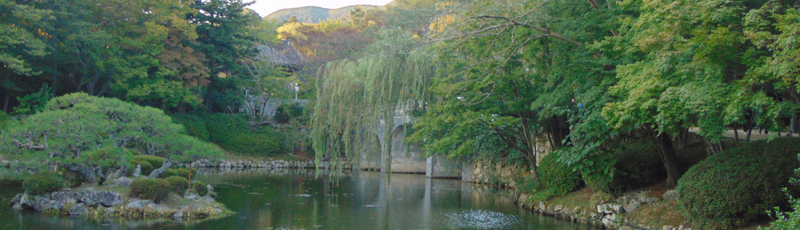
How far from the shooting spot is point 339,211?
36.6 ft

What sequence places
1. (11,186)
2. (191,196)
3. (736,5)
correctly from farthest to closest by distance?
1. (11,186)
2. (191,196)
3. (736,5)

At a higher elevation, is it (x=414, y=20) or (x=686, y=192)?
(x=414, y=20)

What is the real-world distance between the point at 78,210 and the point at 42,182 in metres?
0.93

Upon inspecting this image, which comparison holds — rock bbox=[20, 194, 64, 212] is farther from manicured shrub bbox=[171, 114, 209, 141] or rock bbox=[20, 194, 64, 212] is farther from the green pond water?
manicured shrub bbox=[171, 114, 209, 141]

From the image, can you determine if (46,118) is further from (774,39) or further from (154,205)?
(774,39)

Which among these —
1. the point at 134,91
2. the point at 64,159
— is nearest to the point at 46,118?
the point at 64,159

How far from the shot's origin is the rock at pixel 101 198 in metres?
9.45

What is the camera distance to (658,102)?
596cm

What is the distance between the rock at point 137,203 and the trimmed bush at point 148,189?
0.13 m

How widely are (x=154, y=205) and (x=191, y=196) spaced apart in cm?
126

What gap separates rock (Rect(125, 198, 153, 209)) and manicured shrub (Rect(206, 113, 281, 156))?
58.2 feet

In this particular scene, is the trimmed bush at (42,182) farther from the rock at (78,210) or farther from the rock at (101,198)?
the rock at (78,210)

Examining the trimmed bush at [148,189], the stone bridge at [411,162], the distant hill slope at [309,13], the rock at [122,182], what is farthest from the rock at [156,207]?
the distant hill slope at [309,13]

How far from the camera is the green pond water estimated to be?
8.75 m
